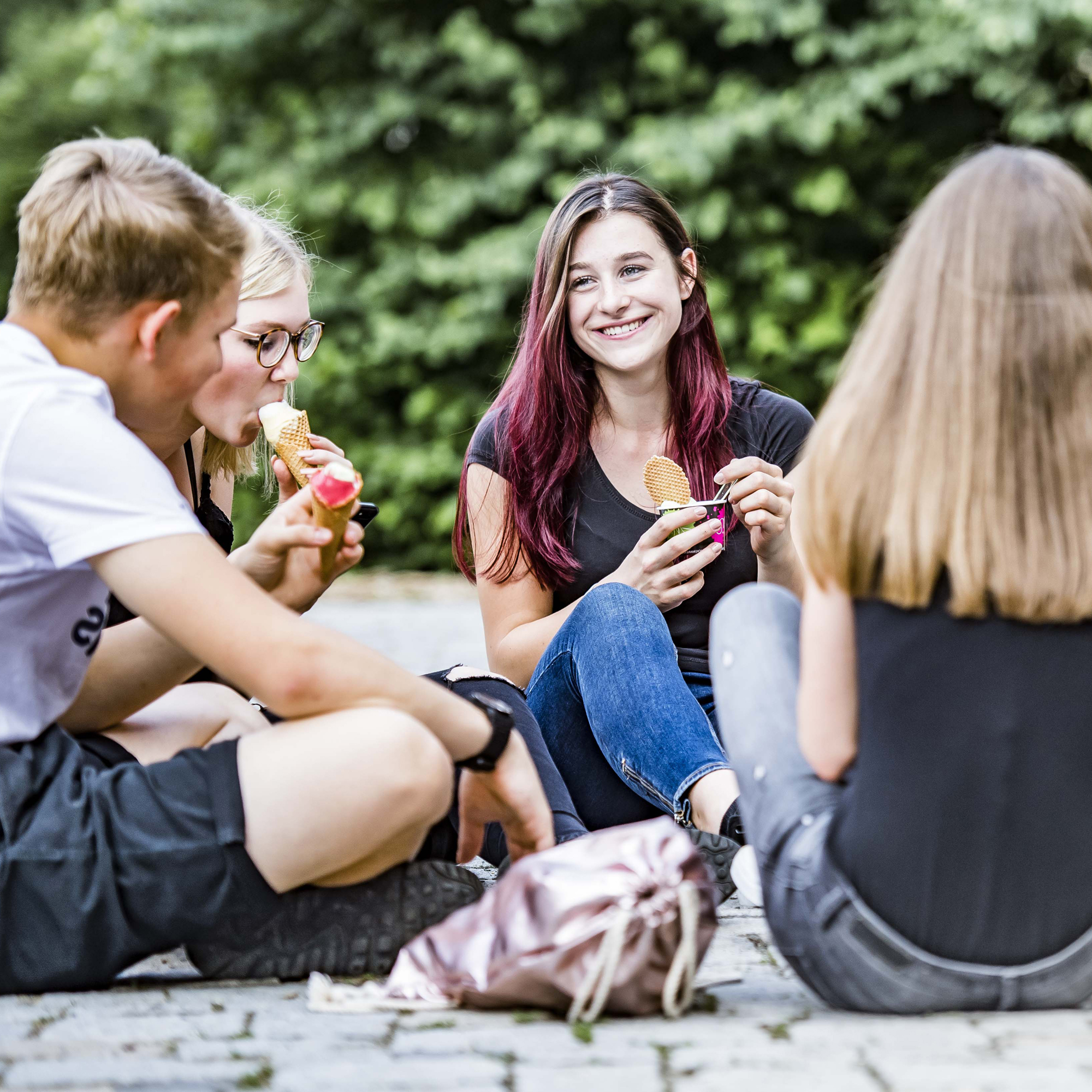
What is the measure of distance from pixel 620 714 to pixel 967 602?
4.52ft

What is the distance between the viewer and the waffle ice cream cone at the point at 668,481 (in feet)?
13.0

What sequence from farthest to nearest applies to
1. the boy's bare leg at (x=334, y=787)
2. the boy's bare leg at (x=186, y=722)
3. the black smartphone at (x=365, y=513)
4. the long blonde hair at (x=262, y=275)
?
1. the long blonde hair at (x=262, y=275)
2. the black smartphone at (x=365, y=513)
3. the boy's bare leg at (x=186, y=722)
4. the boy's bare leg at (x=334, y=787)

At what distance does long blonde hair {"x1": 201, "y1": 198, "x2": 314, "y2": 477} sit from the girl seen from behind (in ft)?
5.18

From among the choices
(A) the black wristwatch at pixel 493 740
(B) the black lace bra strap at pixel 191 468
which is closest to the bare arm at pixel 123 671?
(A) the black wristwatch at pixel 493 740

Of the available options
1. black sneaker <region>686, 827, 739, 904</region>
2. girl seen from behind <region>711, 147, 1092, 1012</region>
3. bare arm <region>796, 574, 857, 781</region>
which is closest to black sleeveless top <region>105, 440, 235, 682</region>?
black sneaker <region>686, 827, 739, 904</region>

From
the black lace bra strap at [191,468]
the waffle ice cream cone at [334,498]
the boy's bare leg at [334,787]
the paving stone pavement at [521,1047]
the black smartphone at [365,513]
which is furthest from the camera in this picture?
the black lace bra strap at [191,468]

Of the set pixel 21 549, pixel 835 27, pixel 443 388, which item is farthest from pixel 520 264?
pixel 21 549

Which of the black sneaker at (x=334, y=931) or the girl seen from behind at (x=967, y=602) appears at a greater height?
the girl seen from behind at (x=967, y=602)

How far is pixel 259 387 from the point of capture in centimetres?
346

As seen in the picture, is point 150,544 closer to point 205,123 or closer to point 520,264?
point 520,264

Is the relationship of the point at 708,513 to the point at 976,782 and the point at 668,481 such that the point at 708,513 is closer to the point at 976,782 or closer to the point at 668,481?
the point at 668,481

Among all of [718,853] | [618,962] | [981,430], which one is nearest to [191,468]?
[718,853]

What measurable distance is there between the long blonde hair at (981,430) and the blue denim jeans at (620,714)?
118 cm

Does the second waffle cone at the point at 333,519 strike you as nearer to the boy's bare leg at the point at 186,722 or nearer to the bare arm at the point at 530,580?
the boy's bare leg at the point at 186,722
